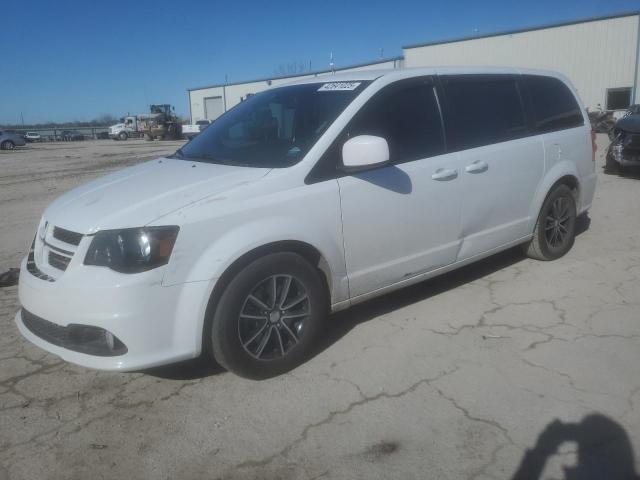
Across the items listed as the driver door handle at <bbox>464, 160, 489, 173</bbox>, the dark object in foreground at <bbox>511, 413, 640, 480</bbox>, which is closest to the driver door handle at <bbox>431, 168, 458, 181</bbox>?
the driver door handle at <bbox>464, 160, 489, 173</bbox>

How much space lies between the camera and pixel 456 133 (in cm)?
403

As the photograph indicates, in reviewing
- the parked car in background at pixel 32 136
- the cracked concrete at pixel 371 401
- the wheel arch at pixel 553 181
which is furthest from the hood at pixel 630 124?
the parked car in background at pixel 32 136

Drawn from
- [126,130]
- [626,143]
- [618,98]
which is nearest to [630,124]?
[626,143]

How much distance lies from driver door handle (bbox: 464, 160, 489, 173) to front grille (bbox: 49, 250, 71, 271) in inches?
110

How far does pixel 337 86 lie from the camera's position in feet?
12.4

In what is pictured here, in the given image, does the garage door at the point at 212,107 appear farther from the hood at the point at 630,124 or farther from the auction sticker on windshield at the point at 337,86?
the auction sticker on windshield at the point at 337,86

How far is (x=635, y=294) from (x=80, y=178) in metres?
13.2

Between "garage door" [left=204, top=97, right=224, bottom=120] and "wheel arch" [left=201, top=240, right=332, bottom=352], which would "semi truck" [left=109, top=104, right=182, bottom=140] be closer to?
"garage door" [left=204, top=97, right=224, bottom=120]

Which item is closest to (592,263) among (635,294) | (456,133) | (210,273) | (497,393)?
(635,294)

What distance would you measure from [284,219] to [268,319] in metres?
0.60

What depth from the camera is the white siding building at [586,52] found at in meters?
25.4

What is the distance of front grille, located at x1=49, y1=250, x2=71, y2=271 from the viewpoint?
2920 mm

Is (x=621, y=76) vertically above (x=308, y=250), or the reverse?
(x=621, y=76)

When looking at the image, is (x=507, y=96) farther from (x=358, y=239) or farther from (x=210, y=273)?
(x=210, y=273)
